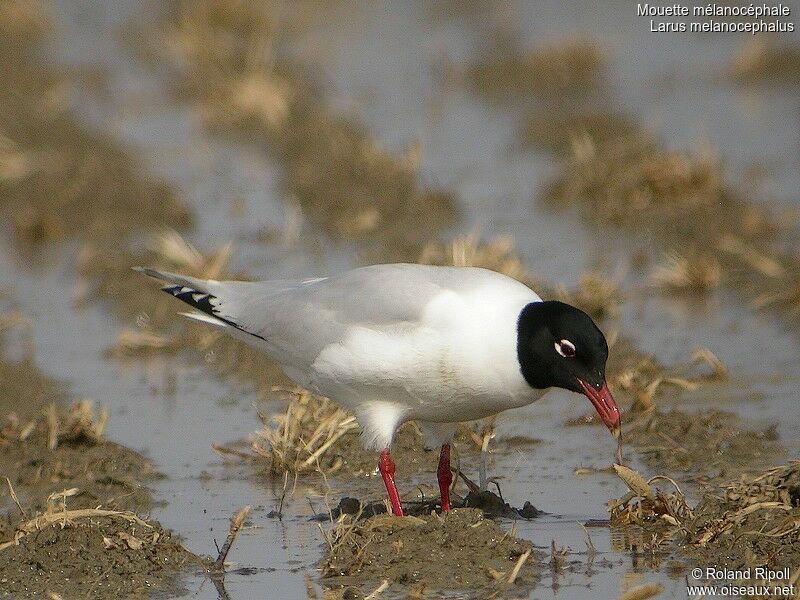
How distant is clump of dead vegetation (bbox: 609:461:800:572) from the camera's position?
6266mm

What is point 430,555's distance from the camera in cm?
641

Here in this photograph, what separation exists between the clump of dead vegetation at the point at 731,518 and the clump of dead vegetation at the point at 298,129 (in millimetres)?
5065

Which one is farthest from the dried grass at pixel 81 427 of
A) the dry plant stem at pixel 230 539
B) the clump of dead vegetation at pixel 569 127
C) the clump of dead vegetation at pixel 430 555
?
the clump of dead vegetation at pixel 569 127

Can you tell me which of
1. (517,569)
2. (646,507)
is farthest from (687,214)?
(517,569)

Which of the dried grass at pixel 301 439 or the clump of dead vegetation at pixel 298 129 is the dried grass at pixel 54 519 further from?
the clump of dead vegetation at pixel 298 129

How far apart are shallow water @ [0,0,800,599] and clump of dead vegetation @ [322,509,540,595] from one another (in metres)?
0.18

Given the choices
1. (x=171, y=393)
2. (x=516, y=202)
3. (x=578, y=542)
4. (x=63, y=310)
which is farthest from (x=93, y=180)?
(x=578, y=542)

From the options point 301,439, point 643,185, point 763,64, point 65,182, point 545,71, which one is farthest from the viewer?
point 545,71

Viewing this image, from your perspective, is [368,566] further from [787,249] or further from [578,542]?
[787,249]

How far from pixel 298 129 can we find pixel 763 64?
501 cm

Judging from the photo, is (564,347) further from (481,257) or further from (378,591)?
(481,257)

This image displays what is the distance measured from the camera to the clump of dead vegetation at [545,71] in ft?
55.2

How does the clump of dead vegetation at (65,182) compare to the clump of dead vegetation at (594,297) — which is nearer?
the clump of dead vegetation at (594,297)

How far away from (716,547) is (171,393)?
4.11 m
